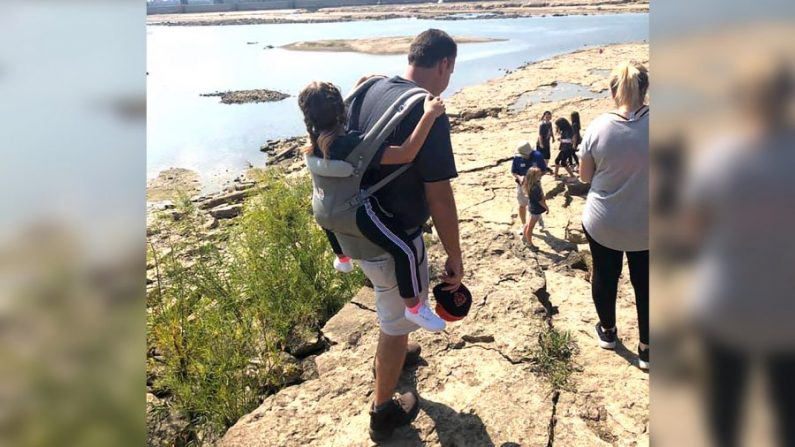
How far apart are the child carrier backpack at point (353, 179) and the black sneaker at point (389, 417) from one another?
73 cm

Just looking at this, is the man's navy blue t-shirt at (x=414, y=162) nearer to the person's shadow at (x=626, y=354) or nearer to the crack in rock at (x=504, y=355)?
the crack in rock at (x=504, y=355)

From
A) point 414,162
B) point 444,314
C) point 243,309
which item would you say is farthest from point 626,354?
point 243,309

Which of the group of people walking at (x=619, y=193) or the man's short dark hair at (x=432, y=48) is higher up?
the man's short dark hair at (x=432, y=48)

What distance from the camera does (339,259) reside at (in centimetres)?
302

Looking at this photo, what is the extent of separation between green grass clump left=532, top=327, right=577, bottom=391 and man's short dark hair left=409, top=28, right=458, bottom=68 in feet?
5.82

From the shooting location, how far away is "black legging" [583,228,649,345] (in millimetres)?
2980

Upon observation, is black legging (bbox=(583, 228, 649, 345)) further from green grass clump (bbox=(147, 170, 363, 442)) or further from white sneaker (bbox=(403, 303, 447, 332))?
green grass clump (bbox=(147, 170, 363, 442))

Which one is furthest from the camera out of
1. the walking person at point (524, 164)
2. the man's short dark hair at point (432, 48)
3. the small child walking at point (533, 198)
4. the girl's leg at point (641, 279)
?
the walking person at point (524, 164)

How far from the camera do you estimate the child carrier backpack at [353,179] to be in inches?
89.0

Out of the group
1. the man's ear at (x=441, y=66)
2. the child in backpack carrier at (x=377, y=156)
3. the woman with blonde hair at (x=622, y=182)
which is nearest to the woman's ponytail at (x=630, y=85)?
the woman with blonde hair at (x=622, y=182)

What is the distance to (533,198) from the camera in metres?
5.73

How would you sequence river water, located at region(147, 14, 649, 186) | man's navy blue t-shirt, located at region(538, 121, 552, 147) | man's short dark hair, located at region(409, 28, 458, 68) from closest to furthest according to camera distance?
man's short dark hair, located at region(409, 28, 458, 68), man's navy blue t-shirt, located at region(538, 121, 552, 147), river water, located at region(147, 14, 649, 186)

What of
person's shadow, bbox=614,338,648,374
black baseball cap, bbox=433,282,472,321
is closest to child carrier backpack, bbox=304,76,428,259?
black baseball cap, bbox=433,282,472,321
